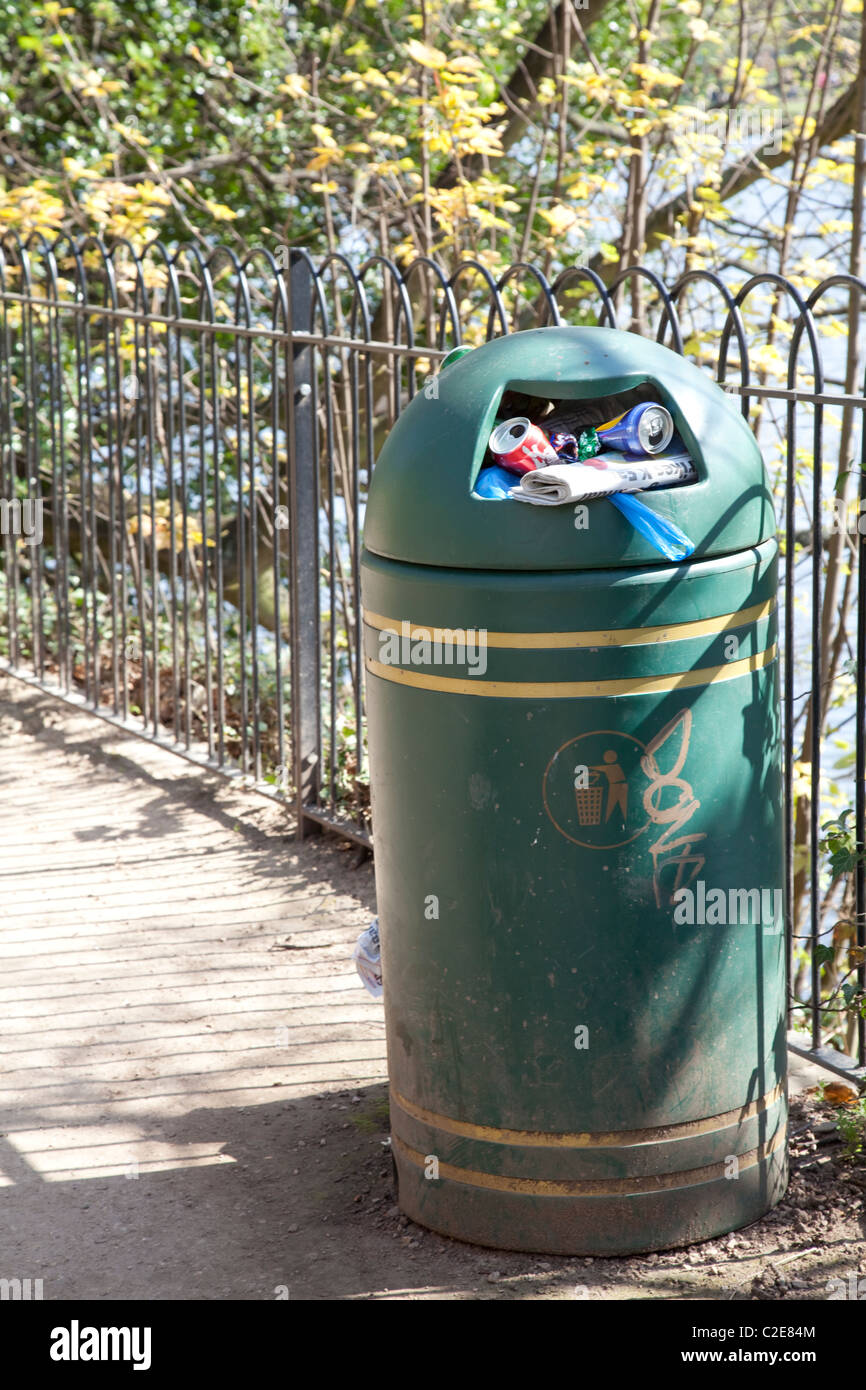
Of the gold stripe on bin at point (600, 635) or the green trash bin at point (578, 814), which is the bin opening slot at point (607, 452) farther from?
the gold stripe on bin at point (600, 635)

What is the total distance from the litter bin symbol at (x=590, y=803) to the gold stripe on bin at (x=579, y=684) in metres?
0.18

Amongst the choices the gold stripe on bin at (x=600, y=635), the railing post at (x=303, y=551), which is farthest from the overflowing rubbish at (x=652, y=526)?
the railing post at (x=303, y=551)

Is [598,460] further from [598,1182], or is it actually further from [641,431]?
[598,1182]

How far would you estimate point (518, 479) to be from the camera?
8.38ft

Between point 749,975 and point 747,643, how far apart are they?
69cm

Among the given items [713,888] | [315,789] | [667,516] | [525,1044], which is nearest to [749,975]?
[713,888]

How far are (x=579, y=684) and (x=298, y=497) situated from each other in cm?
261

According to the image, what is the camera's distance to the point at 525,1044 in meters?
2.61

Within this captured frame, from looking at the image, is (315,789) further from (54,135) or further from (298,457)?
(54,135)

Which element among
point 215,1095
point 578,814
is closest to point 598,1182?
point 578,814

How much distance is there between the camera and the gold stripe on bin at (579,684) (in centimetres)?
246

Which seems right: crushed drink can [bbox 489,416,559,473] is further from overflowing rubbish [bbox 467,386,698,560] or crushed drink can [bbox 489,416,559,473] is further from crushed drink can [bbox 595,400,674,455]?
crushed drink can [bbox 595,400,674,455]

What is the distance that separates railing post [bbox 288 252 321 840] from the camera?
15.8 feet

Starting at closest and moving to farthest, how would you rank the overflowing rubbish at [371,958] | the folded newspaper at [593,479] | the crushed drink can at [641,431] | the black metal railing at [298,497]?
the folded newspaper at [593,479], the crushed drink can at [641,431], the overflowing rubbish at [371,958], the black metal railing at [298,497]
